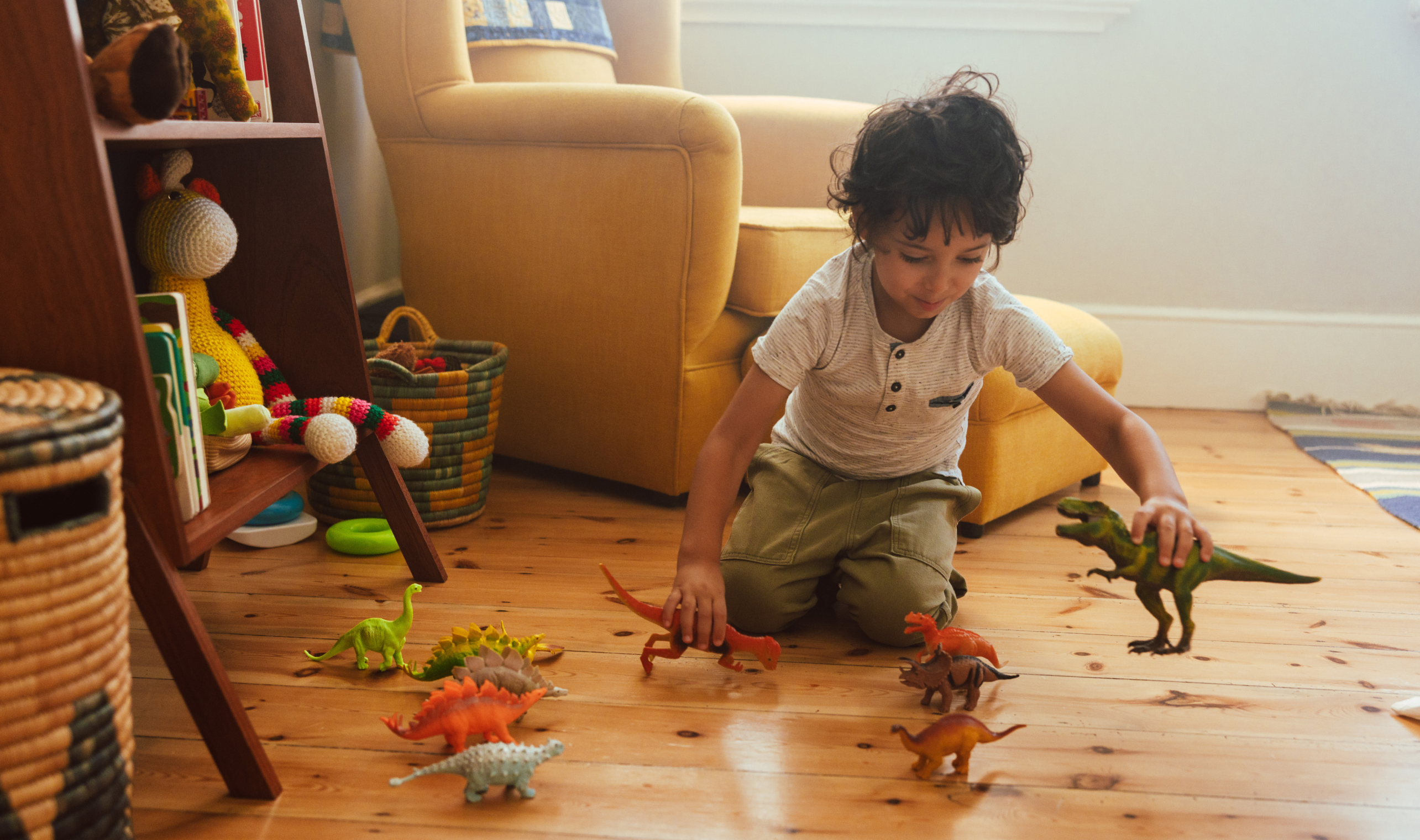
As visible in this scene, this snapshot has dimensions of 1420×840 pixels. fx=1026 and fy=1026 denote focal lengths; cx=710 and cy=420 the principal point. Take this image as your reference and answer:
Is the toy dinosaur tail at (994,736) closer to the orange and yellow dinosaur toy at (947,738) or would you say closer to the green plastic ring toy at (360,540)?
the orange and yellow dinosaur toy at (947,738)

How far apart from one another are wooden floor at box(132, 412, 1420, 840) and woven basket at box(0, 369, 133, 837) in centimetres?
15

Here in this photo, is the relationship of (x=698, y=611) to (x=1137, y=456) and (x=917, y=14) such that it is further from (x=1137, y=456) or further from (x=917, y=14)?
(x=917, y=14)

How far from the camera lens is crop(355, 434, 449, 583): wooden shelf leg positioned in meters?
1.17

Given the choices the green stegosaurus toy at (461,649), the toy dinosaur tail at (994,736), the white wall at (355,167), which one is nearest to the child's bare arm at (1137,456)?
the toy dinosaur tail at (994,736)

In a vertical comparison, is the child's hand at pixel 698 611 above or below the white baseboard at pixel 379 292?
below

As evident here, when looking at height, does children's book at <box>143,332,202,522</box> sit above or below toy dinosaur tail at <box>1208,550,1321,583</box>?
above

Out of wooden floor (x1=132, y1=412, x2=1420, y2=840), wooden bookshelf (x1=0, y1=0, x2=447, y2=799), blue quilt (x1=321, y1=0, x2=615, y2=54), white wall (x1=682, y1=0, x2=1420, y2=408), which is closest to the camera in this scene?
wooden bookshelf (x1=0, y1=0, x2=447, y2=799)

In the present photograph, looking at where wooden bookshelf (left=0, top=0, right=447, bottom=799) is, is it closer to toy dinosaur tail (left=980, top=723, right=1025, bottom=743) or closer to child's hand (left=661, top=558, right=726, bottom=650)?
child's hand (left=661, top=558, right=726, bottom=650)

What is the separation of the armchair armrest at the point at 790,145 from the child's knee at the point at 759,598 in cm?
99

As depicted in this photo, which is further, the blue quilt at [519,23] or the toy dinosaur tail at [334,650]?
the blue quilt at [519,23]

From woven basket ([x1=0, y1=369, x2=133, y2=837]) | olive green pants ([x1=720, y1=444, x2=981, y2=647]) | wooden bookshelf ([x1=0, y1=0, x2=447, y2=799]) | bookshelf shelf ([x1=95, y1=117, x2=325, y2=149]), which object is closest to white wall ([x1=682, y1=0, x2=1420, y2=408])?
olive green pants ([x1=720, y1=444, x2=981, y2=647])

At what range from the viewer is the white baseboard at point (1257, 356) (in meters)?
2.36

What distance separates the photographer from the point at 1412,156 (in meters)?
2.30

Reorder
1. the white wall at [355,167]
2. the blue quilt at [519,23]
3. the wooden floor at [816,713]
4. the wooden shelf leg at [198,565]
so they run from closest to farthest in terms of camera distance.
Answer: the wooden floor at [816,713] → the wooden shelf leg at [198,565] → the blue quilt at [519,23] → the white wall at [355,167]
